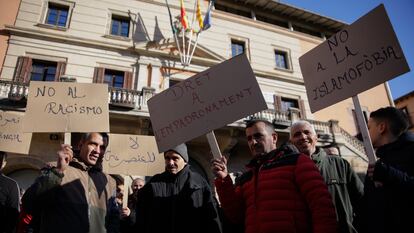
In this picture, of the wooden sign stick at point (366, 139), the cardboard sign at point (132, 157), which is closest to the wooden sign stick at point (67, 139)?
the cardboard sign at point (132, 157)

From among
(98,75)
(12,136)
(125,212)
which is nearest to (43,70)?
(98,75)

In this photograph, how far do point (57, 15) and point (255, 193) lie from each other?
45.6 feet

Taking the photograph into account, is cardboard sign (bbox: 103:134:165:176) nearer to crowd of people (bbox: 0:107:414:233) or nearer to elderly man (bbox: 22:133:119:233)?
crowd of people (bbox: 0:107:414:233)

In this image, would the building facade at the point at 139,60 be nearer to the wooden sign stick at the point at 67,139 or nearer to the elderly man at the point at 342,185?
the wooden sign stick at the point at 67,139

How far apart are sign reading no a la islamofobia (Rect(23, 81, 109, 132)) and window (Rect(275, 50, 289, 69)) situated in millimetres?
13978

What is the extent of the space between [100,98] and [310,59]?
2412mm

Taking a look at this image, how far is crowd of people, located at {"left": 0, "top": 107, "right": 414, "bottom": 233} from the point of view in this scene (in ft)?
5.95

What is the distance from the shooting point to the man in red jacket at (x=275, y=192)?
6.00ft

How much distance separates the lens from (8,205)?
2.73m

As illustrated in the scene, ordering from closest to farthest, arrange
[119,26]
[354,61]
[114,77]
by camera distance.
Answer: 1. [354,61]
2. [114,77]
3. [119,26]

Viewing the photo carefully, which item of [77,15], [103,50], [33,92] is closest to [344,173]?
[33,92]

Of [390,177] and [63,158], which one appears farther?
[63,158]

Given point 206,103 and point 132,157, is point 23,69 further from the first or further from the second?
point 206,103

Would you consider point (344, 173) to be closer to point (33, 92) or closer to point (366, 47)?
point (366, 47)
